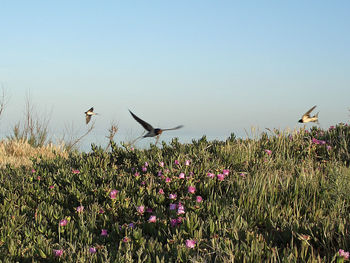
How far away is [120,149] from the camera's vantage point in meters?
7.76

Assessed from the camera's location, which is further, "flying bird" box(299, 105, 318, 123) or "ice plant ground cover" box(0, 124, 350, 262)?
"flying bird" box(299, 105, 318, 123)

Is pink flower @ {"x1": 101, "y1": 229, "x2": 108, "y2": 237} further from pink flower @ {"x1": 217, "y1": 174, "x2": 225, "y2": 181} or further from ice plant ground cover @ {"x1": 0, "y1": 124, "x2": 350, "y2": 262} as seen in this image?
pink flower @ {"x1": 217, "y1": 174, "x2": 225, "y2": 181}

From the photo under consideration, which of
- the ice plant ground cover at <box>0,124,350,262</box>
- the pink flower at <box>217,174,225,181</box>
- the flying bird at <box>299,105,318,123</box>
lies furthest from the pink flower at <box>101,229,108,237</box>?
the flying bird at <box>299,105,318,123</box>

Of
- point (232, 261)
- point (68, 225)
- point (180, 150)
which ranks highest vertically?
point (180, 150)

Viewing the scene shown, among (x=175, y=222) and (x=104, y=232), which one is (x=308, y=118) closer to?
(x=175, y=222)

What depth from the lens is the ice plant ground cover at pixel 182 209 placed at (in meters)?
3.55

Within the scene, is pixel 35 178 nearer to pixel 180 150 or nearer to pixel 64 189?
pixel 64 189

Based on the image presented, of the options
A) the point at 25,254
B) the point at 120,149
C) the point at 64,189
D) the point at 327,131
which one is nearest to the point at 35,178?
the point at 64,189

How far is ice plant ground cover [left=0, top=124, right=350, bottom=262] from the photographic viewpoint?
140 inches

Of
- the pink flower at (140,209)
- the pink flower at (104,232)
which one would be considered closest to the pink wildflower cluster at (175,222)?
the pink flower at (140,209)

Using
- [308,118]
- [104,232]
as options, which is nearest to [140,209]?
[104,232]

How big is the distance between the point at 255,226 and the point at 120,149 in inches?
164

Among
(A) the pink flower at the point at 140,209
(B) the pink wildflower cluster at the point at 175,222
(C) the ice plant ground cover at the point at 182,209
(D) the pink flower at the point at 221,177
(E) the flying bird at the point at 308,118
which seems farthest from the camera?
Result: (E) the flying bird at the point at 308,118

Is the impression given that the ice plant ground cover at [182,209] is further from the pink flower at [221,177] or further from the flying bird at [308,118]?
the flying bird at [308,118]
